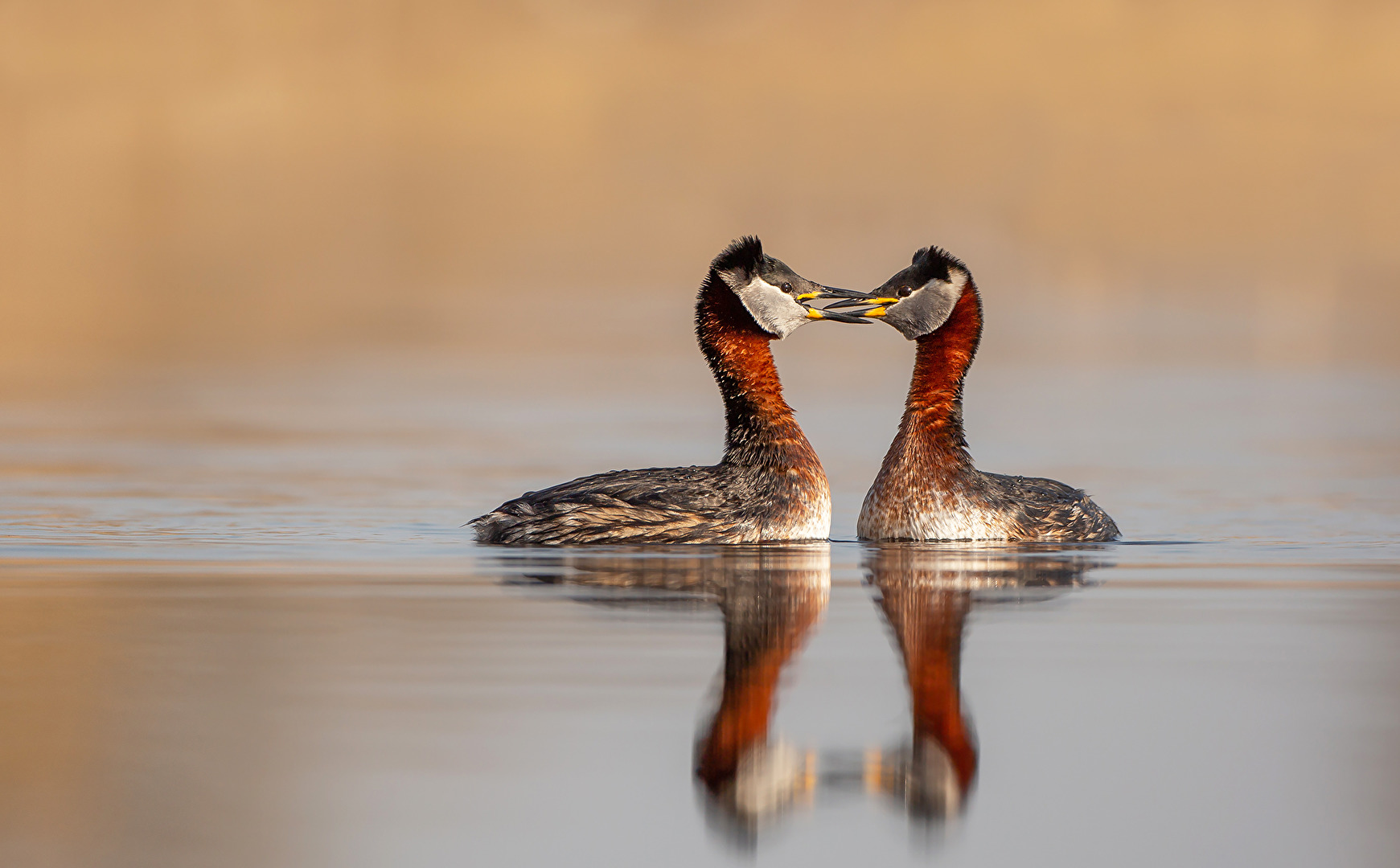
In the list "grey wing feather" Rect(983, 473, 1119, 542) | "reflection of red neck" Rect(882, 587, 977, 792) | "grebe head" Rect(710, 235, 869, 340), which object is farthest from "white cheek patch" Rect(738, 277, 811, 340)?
"reflection of red neck" Rect(882, 587, 977, 792)

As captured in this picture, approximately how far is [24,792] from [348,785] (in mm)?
987

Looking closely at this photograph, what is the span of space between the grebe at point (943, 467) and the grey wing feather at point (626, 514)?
1.28m

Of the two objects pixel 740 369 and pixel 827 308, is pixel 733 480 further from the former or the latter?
pixel 827 308

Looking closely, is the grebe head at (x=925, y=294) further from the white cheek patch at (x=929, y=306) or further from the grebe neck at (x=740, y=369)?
the grebe neck at (x=740, y=369)

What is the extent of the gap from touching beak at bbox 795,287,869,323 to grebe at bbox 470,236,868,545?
1 centimetres

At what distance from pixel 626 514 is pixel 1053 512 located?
2836 mm

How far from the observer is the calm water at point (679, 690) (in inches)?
229

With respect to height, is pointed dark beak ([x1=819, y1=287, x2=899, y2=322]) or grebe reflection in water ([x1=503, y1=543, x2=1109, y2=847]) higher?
pointed dark beak ([x1=819, y1=287, x2=899, y2=322])

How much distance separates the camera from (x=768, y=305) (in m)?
13.4

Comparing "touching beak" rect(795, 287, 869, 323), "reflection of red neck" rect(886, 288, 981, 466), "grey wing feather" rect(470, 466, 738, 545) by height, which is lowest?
"grey wing feather" rect(470, 466, 738, 545)

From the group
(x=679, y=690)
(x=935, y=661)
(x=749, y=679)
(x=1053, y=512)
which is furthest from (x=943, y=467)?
(x=679, y=690)

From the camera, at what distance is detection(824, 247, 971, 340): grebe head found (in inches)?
543

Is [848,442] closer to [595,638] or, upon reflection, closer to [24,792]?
[595,638]

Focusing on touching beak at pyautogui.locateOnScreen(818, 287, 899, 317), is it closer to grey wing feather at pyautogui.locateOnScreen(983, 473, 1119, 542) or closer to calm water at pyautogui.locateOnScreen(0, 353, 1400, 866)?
grey wing feather at pyautogui.locateOnScreen(983, 473, 1119, 542)
